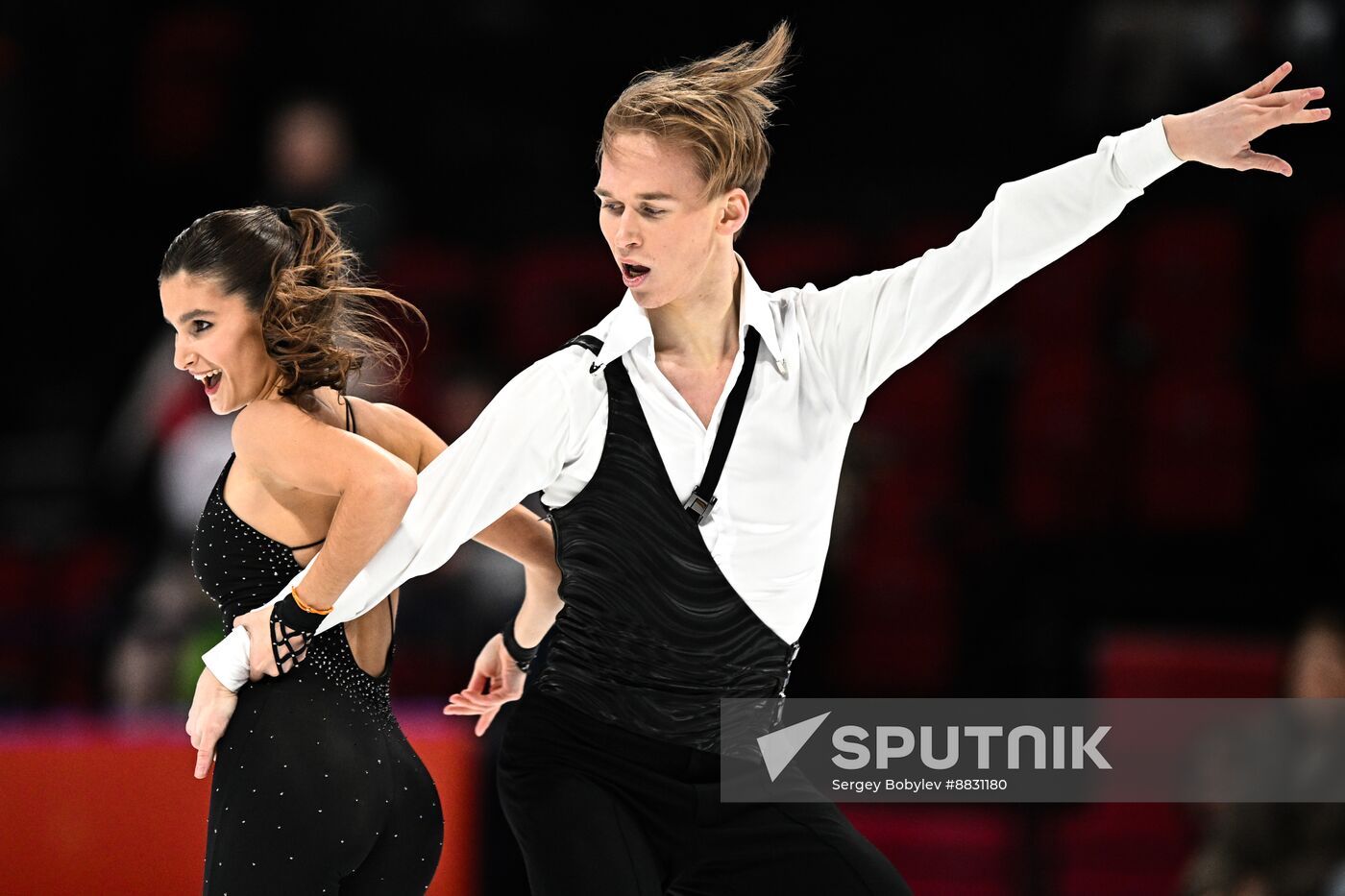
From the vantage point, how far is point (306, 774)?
297cm

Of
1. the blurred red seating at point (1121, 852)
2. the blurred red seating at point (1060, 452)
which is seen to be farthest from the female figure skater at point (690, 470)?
the blurred red seating at point (1060, 452)

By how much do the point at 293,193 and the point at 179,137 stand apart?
242 cm

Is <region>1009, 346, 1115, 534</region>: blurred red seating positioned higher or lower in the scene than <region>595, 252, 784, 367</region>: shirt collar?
higher

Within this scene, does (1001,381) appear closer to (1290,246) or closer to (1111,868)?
(1290,246)

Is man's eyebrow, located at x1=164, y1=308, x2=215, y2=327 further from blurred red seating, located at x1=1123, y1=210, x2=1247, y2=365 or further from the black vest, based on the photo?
blurred red seating, located at x1=1123, y1=210, x2=1247, y2=365

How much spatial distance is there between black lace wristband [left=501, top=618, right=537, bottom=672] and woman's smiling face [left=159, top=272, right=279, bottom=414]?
2.48 feet

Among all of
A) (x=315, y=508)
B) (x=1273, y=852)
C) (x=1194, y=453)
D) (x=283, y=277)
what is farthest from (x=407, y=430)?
(x=1194, y=453)

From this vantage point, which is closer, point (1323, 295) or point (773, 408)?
point (773, 408)

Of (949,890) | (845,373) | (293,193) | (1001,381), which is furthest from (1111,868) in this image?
(293,193)

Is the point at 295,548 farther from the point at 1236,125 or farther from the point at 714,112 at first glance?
the point at 1236,125

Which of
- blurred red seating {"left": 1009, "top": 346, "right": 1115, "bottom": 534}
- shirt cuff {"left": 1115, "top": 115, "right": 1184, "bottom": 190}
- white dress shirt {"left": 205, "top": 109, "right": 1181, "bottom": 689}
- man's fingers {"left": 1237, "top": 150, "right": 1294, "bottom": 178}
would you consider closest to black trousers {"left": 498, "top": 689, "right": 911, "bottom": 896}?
white dress shirt {"left": 205, "top": 109, "right": 1181, "bottom": 689}

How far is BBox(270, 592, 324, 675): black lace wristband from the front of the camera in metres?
3.00

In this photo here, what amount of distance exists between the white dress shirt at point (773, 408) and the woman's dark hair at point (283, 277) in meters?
0.33

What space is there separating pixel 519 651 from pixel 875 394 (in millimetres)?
3768
